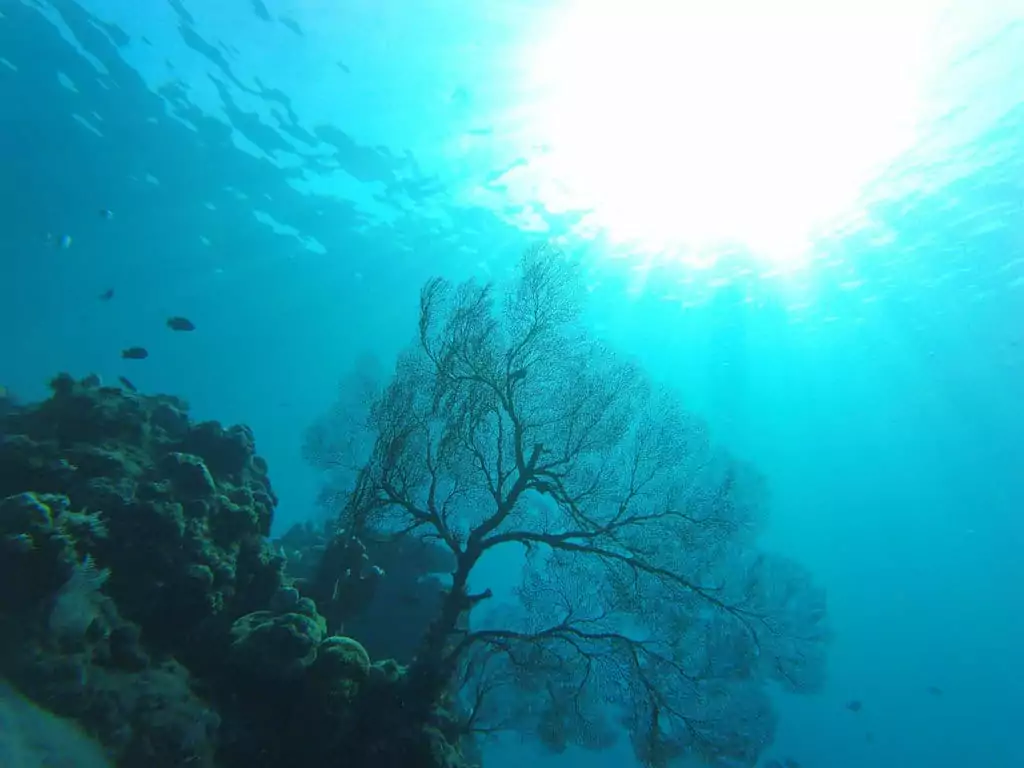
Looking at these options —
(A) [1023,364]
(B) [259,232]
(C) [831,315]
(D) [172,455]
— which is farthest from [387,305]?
(A) [1023,364]

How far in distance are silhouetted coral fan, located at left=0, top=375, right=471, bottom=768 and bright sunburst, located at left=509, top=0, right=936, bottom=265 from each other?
12.2m

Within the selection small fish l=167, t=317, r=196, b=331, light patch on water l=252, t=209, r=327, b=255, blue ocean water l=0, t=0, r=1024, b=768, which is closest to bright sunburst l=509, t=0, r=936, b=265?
blue ocean water l=0, t=0, r=1024, b=768

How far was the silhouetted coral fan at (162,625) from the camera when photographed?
4.98 metres

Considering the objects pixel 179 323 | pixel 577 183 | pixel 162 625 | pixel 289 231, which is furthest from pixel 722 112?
pixel 289 231

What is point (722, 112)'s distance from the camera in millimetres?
16109

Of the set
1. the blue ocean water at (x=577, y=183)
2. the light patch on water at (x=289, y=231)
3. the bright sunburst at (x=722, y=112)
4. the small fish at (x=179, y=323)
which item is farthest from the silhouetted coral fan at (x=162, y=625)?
the light patch on water at (x=289, y=231)

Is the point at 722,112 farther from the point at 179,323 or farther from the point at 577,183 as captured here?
the point at 179,323

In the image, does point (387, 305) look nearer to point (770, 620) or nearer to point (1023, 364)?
point (770, 620)

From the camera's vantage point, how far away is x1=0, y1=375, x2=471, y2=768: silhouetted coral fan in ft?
16.3

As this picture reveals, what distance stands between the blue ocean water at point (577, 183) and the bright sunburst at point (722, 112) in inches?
2.9

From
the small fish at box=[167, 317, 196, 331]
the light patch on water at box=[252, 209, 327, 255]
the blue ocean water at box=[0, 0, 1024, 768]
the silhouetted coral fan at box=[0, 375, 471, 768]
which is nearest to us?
the silhouetted coral fan at box=[0, 375, 471, 768]

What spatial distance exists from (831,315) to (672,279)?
30.3ft

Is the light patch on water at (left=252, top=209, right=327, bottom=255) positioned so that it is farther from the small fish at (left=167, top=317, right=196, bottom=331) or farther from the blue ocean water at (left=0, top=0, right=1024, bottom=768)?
the small fish at (left=167, top=317, right=196, bottom=331)

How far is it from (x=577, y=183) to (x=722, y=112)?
4.74 meters
